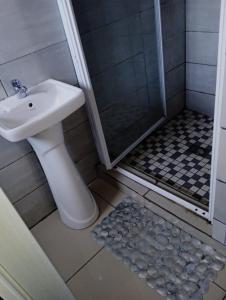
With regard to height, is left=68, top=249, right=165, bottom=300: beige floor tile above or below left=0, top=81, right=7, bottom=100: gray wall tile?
below

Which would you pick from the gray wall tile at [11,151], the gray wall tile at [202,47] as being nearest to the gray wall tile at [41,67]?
the gray wall tile at [11,151]

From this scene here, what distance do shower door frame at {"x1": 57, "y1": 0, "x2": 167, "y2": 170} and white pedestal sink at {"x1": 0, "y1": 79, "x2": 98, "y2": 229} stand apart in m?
0.18

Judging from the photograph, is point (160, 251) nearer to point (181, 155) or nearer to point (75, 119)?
point (181, 155)

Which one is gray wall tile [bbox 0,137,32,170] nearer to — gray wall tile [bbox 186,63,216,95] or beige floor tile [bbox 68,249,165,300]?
Answer: beige floor tile [bbox 68,249,165,300]

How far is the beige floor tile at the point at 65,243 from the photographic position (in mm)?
1471

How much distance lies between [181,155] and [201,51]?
33.0 inches

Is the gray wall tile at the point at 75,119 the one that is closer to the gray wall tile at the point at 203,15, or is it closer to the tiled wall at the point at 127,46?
the tiled wall at the point at 127,46

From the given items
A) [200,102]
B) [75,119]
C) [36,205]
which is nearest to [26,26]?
[75,119]

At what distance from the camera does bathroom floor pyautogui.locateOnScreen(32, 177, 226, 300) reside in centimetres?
130

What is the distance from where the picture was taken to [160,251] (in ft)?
4.66

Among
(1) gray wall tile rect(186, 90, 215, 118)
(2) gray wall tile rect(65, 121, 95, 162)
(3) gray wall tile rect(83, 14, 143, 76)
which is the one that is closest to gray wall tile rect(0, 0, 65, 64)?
(3) gray wall tile rect(83, 14, 143, 76)

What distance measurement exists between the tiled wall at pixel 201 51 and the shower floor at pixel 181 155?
0.54 feet

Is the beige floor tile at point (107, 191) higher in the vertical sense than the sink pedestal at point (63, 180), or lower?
lower

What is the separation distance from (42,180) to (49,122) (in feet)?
1.91
